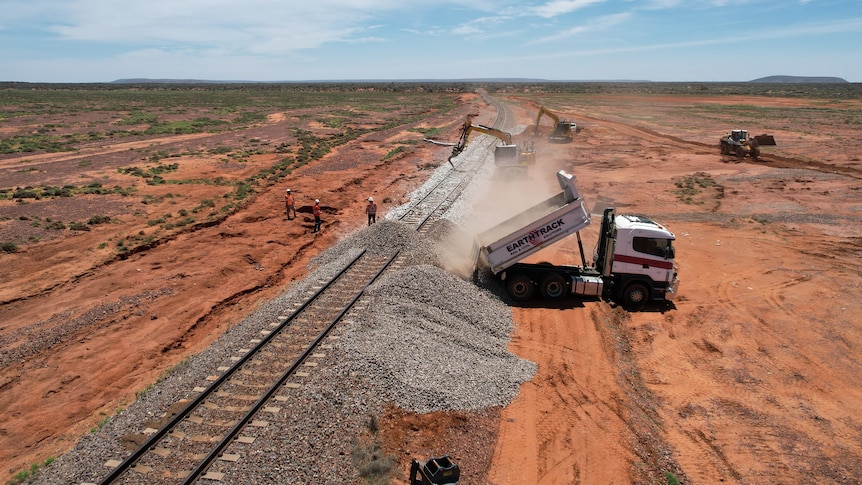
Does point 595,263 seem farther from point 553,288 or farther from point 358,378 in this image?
point 358,378

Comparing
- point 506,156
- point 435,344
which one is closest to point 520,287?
point 435,344

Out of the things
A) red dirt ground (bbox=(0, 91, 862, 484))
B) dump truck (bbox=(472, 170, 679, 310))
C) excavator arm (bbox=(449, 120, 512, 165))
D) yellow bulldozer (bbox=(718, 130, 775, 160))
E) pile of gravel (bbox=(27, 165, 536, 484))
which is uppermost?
excavator arm (bbox=(449, 120, 512, 165))

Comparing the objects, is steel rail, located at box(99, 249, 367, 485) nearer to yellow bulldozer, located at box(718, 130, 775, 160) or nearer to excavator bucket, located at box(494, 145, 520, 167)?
excavator bucket, located at box(494, 145, 520, 167)

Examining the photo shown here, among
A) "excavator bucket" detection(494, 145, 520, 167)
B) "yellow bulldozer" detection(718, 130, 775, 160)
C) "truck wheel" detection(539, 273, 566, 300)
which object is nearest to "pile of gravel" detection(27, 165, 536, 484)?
"truck wheel" detection(539, 273, 566, 300)

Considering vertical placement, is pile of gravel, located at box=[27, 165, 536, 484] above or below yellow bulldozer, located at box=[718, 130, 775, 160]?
below

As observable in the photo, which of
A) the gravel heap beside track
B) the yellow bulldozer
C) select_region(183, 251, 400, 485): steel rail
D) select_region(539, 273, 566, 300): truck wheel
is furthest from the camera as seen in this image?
the yellow bulldozer
